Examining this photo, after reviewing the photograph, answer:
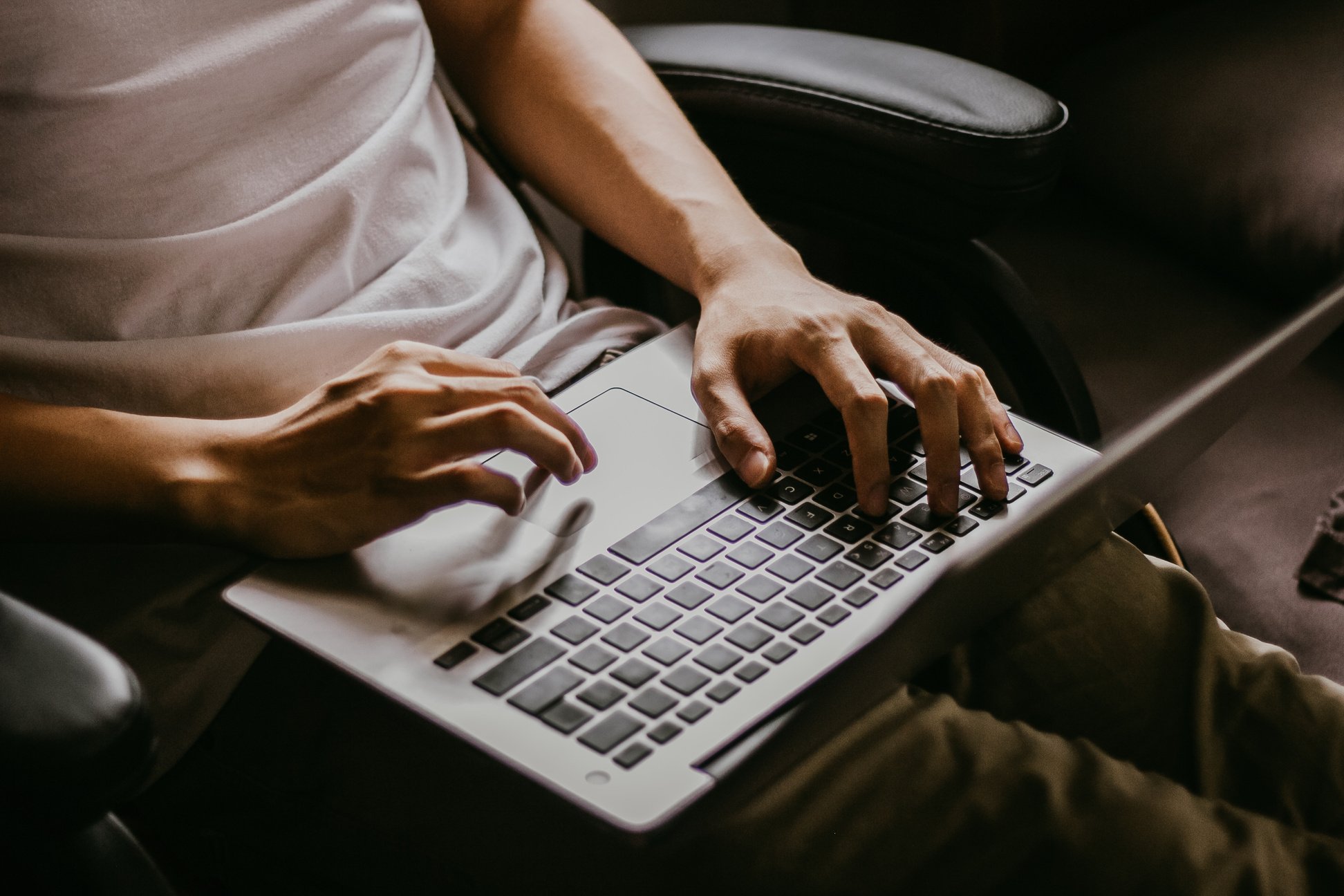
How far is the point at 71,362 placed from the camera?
0.64m

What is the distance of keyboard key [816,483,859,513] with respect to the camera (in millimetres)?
629

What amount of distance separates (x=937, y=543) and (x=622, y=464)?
184mm

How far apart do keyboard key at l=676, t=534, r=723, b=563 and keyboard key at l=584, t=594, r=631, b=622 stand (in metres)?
0.05

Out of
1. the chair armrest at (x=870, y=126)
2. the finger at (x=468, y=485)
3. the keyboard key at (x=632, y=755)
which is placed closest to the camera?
the keyboard key at (x=632, y=755)

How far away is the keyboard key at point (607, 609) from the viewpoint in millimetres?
554

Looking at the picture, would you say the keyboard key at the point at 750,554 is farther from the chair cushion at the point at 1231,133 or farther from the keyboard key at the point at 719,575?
the chair cushion at the point at 1231,133

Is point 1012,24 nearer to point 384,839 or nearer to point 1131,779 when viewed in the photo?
point 1131,779

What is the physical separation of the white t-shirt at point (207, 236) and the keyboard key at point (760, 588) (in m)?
0.27

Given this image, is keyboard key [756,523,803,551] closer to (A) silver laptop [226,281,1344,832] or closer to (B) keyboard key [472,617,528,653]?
(A) silver laptop [226,281,1344,832]

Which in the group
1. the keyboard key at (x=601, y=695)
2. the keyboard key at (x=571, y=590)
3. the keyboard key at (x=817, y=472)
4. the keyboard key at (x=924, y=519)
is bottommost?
the keyboard key at (x=601, y=695)

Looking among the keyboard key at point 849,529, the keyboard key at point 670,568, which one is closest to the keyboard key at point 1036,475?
the keyboard key at point 849,529

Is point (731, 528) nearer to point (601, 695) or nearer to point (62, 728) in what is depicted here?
point (601, 695)

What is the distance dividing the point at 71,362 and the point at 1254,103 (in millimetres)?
1020

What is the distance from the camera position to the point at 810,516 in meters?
0.62
